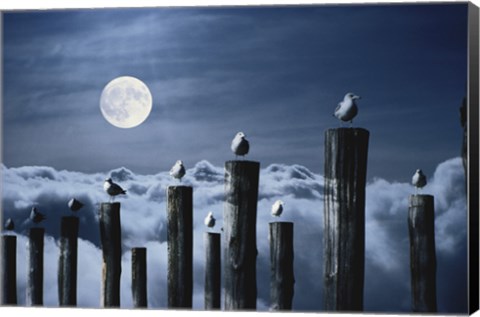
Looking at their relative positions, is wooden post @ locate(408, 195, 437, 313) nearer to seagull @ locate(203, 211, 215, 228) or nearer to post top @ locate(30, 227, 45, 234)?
seagull @ locate(203, 211, 215, 228)

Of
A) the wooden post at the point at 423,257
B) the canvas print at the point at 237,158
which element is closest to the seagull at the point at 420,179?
the canvas print at the point at 237,158

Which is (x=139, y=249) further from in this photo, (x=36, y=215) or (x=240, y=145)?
(x=240, y=145)

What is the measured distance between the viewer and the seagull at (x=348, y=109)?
44.0 ft

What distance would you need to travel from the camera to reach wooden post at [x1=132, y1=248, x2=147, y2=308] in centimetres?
1395

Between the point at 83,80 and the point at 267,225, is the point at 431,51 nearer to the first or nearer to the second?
the point at 267,225

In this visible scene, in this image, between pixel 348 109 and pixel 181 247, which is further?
pixel 181 247

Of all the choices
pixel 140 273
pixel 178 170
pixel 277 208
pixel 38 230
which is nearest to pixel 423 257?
pixel 277 208

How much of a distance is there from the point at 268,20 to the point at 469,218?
268 cm

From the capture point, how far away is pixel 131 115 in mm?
14078

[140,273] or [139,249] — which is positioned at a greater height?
[139,249]

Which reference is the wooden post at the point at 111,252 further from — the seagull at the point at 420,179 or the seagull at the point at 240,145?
the seagull at the point at 420,179

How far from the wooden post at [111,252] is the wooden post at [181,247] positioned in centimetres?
54

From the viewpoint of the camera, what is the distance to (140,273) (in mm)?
13953

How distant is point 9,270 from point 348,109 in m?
3.79
